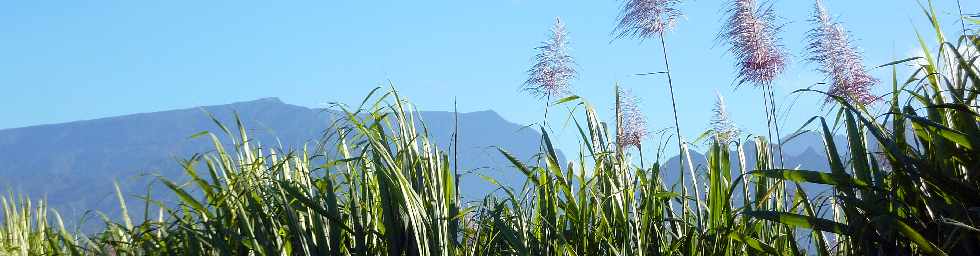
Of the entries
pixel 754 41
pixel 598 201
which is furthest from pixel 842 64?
pixel 598 201

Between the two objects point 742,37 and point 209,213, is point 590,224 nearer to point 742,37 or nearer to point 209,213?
point 209,213

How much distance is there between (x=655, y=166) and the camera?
1956 millimetres

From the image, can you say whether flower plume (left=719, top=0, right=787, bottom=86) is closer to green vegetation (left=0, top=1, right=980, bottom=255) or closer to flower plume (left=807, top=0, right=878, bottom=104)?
flower plume (left=807, top=0, right=878, bottom=104)

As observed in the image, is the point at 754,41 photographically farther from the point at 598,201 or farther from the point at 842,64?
the point at 598,201

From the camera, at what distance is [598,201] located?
1.87 metres

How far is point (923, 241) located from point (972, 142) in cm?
17

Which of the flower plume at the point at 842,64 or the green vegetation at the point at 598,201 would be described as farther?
the flower plume at the point at 842,64

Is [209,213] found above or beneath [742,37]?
beneath

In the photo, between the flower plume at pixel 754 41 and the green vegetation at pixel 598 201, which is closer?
the green vegetation at pixel 598 201

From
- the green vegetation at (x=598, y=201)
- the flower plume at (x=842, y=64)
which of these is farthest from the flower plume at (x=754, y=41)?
the green vegetation at (x=598, y=201)

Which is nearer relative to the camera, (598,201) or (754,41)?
(598,201)

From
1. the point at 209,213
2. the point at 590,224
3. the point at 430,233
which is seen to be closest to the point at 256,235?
the point at 209,213

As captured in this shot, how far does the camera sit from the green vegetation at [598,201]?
158 cm

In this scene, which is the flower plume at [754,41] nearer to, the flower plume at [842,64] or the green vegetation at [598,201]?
the flower plume at [842,64]
